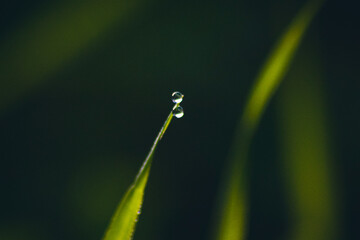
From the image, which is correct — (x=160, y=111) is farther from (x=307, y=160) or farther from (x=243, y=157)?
(x=243, y=157)

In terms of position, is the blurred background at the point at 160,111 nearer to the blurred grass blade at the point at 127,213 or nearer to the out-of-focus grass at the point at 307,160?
the out-of-focus grass at the point at 307,160

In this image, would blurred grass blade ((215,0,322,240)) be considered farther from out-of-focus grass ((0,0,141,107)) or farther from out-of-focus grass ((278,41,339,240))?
out-of-focus grass ((0,0,141,107))

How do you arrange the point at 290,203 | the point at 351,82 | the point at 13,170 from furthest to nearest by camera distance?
the point at 351,82 < the point at 13,170 < the point at 290,203

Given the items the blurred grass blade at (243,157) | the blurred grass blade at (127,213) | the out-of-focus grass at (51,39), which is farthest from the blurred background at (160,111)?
the blurred grass blade at (127,213)

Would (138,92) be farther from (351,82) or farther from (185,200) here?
(351,82)

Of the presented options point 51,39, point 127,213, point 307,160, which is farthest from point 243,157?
point 51,39

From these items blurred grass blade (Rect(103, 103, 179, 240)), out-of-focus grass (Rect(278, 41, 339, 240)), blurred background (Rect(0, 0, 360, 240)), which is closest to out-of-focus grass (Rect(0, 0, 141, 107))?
blurred background (Rect(0, 0, 360, 240))

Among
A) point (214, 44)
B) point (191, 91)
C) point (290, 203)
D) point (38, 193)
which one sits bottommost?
point (38, 193)

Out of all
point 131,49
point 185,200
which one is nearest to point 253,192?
point 185,200
